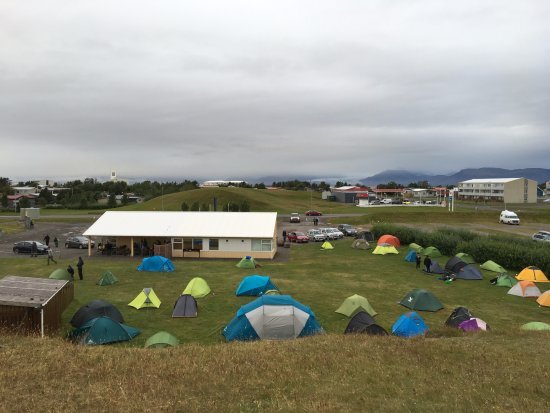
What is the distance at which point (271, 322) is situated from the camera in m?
16.5

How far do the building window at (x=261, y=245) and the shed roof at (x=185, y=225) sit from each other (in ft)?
2.38

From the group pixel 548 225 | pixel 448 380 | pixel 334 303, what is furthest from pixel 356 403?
pixel 548 225

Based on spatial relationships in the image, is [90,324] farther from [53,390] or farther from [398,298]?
[398,298]

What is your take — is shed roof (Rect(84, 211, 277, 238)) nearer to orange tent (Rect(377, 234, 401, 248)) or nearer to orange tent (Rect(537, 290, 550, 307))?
orange tent (Rect(377, 234, 401, 248))

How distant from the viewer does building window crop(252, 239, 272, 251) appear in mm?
38156

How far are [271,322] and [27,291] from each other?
1001 centimetres

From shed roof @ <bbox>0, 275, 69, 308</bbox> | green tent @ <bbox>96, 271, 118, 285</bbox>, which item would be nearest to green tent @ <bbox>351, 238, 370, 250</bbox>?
green tent @ <bbox>96, 271, 118, 285</bbox>

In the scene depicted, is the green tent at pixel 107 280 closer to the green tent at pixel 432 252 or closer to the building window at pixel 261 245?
the building window at pixel 261 245

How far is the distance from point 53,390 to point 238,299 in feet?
50.0

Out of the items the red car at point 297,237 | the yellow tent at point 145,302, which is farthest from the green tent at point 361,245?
the yellow tent at point 145,302

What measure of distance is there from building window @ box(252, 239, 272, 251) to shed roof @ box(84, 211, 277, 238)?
2.38 ft

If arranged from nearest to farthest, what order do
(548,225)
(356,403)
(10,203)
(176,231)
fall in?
(356,403)
(176,231)
(548,225)
(10,203)

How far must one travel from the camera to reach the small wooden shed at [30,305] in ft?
49.6

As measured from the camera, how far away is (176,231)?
38.5 meters
